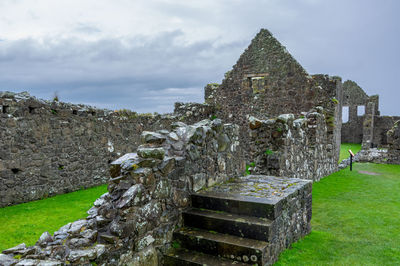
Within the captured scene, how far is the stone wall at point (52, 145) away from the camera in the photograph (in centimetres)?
767

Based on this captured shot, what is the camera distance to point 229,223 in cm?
432

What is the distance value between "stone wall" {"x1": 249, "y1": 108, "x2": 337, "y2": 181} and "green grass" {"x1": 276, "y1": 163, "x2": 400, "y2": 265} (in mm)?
938

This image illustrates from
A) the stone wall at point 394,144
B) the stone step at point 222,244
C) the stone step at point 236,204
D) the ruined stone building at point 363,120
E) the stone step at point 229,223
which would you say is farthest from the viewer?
the ruined stone building at point 363,120

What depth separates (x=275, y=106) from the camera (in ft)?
47.8

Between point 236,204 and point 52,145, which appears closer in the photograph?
point 236,204

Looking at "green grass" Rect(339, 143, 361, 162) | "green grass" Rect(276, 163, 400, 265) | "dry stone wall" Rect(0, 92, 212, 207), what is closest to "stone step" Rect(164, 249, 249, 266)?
"green grass" Rect(276, 163, 400, 265)

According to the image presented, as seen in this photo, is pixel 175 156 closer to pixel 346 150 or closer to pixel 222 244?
pixel 222 244

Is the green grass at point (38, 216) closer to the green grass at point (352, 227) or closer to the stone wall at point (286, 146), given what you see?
the green grass at point (352, 227)

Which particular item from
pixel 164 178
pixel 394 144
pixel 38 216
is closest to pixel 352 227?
pixel 164 178

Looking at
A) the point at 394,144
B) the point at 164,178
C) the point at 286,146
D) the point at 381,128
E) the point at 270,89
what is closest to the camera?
the point at 164,178

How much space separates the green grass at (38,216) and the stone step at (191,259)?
2694 mm

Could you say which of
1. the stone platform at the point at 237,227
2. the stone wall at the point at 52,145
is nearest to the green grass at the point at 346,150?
the stone wall at the point at 52,145

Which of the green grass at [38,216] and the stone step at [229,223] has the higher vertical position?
the stone step at [229,223]

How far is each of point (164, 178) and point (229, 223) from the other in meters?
1.12
